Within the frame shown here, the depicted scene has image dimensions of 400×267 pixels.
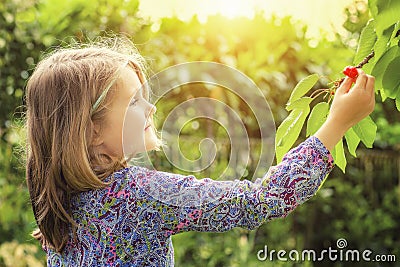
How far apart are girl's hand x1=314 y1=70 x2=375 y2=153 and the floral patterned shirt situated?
0.08 feet

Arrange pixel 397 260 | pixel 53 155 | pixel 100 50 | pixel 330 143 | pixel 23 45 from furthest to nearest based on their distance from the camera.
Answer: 1. pixel 397 260
2. pixel 23 45
3. pixel 100 50
4. pixel 53 155
5. pixel 330 143

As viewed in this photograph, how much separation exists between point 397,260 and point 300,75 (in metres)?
1.06

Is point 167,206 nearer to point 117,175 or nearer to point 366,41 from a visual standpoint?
point 117,175

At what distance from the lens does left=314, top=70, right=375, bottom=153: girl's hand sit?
1.20m

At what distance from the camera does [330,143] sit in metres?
1.24

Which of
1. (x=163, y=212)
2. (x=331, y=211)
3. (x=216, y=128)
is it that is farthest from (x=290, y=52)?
(x=163, y=212)

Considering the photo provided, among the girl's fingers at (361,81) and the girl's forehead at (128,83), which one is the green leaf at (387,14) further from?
the girl's forehead at (128,83)

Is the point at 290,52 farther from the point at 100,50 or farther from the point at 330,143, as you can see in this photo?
the point at 330,143

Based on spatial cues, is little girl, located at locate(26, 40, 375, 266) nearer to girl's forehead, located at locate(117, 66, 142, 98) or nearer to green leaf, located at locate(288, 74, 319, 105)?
girl's forehead, located at locate(117, 66, 142, 98)

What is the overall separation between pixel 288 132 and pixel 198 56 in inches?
83.3

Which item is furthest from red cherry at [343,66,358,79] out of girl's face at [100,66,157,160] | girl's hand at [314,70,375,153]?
girl's face at [100,66,157,160]

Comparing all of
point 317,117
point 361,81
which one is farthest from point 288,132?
point 361,81

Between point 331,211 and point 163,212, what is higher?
point 163,212

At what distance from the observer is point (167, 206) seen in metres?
1.33
